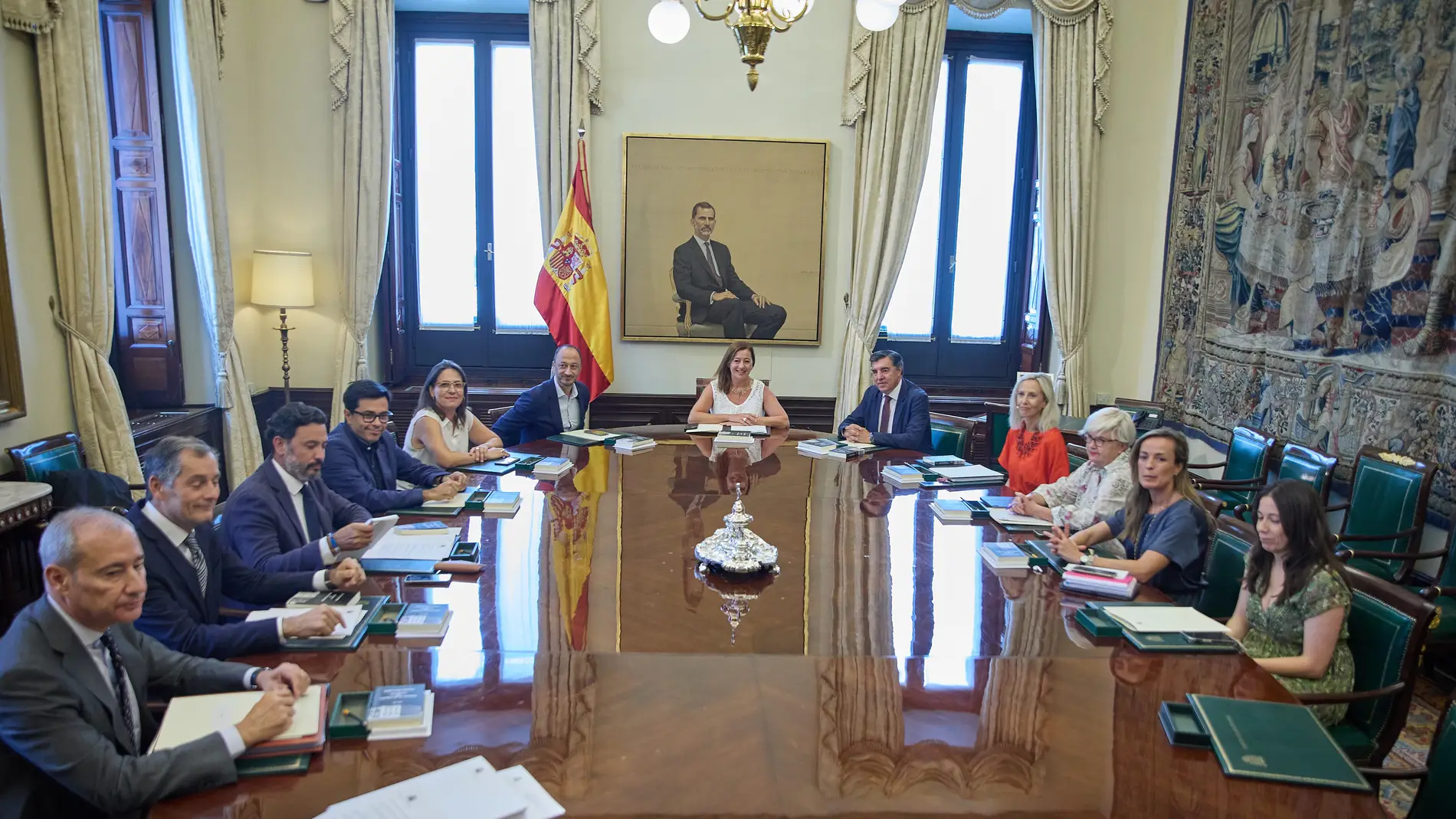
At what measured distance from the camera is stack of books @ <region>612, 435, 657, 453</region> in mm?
5055

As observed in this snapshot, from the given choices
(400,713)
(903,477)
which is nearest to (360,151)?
(903,477)

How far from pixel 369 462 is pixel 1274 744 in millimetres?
3404

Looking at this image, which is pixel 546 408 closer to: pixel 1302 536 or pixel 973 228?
pixel 973 228

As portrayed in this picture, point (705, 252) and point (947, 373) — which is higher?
point (705, 252)

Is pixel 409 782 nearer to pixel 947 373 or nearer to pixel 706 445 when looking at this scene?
pixel 706 445

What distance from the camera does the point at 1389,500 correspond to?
4383 millimetres

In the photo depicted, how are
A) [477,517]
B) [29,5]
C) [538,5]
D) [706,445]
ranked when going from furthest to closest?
[538,5] < [706,445] < [29,5] < [477,517]

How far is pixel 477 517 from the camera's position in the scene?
370 centimetres

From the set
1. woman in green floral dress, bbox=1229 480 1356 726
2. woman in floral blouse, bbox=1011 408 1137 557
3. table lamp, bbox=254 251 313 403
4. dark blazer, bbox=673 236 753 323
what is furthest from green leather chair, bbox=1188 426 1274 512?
table lamp, bbox=254 251 313 403

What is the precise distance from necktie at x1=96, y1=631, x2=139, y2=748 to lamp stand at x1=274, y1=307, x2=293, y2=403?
4.51 m

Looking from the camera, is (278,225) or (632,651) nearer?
(632,651)

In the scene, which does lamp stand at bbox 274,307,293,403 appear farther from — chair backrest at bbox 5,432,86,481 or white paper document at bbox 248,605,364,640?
white paper document at bbox 248,605,364,640

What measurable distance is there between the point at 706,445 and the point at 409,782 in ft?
11.6

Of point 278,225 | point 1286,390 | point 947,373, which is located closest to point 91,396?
point 278,225
